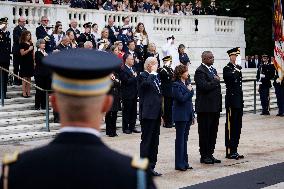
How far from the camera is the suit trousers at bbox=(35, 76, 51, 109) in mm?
17609

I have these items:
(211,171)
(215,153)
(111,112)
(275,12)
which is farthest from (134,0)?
(211,171)

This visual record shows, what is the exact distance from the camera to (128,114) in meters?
17.2

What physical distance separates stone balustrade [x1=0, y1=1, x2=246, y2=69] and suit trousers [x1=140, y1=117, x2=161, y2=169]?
12.8m

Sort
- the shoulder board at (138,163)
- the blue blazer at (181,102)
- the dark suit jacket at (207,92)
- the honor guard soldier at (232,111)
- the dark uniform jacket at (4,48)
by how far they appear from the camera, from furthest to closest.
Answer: the dark uniform jacket at (4,48) → the honor guard soldier at (232,111) → the dark suit jacket at (207,92) → the blue blazer at (181,102) → the shoulder board at (138,163)

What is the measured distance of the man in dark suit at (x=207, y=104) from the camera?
40.9 feet

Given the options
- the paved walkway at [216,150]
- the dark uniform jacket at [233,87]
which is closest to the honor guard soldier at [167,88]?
the paved walkway at [216,150]

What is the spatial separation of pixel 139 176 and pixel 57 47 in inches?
603

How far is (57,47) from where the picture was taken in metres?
18.0

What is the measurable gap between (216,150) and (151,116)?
353cm

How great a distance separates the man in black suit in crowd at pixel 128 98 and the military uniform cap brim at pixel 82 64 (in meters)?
14.0

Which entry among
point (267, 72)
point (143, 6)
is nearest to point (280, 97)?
point (267, 72)

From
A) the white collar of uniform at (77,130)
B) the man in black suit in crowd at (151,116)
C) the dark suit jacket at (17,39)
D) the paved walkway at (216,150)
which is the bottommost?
the paved walkway at (216,150)

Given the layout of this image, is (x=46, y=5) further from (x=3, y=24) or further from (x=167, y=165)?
(x=167, y=165)

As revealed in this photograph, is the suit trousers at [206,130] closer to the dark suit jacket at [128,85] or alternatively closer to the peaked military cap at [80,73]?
the dark suit jacket at [128,85]
